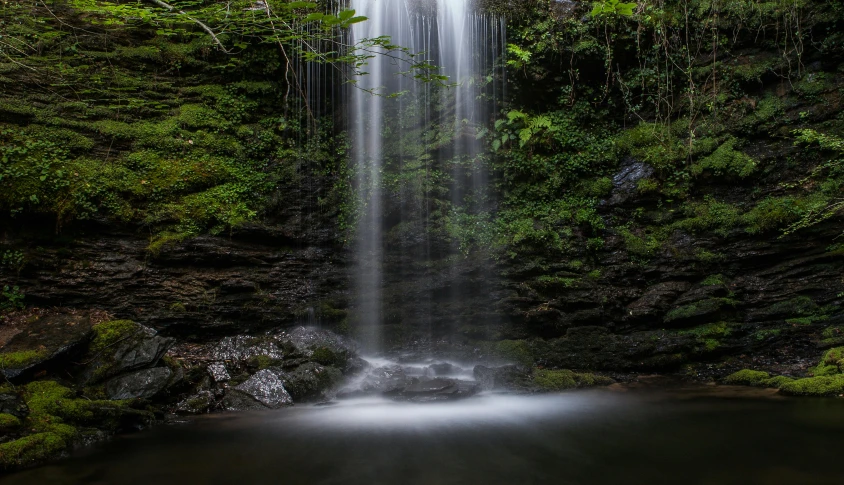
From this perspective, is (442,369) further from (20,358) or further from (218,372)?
(20,358)

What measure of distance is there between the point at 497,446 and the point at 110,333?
205 inches

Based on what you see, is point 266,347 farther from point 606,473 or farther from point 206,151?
point 606,473

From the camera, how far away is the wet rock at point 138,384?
18.0 feet

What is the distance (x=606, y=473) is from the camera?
3973 millimetres

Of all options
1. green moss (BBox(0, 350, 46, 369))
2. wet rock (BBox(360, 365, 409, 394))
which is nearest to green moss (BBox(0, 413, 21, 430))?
green moss (BBox(0, 350, 46, 369))

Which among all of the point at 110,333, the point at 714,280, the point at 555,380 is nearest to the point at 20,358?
the point at 110,333

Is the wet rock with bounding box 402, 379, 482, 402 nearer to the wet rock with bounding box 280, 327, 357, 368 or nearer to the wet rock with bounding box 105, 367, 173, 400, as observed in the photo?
the wet rock with bounding box 280, 327, 357, 368

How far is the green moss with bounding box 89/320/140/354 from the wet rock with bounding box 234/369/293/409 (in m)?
1.64

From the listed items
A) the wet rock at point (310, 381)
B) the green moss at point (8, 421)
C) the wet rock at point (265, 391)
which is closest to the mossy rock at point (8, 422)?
the green moss at point (8, 421)

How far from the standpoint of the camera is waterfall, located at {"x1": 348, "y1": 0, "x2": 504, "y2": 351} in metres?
9.24

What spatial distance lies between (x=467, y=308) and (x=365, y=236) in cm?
260

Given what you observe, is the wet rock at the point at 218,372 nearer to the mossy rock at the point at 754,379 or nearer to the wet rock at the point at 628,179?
the mossy rock at the point at 754,379

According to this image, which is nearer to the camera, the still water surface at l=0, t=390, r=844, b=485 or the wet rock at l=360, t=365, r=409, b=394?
the still water surface at l=0, t=390, r=844, b=485

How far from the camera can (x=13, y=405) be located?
14.6ft
